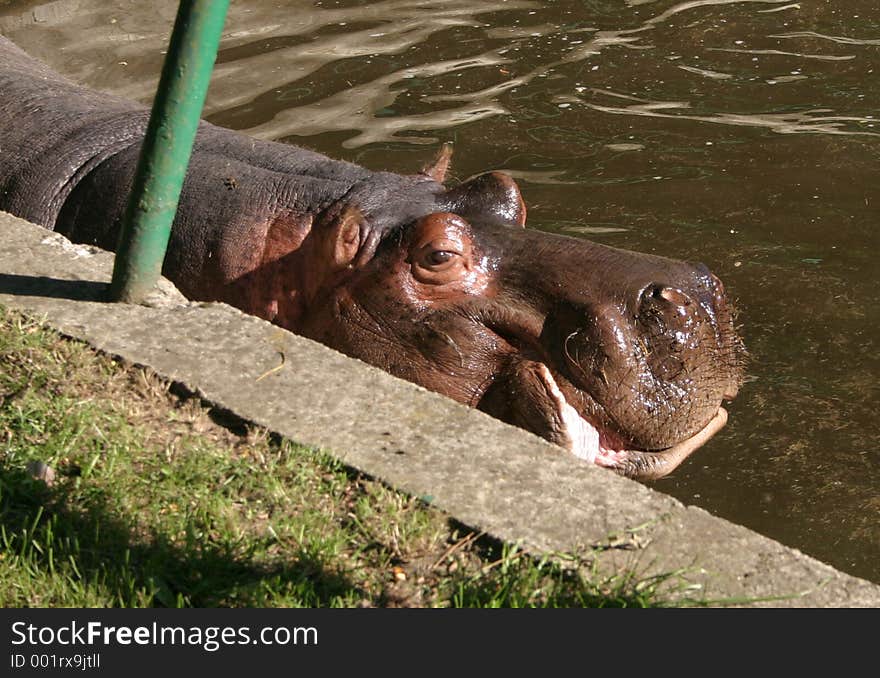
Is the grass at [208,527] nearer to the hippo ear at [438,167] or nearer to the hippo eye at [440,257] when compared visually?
the hippo eye at [440,257]

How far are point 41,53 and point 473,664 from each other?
7491 millimetres

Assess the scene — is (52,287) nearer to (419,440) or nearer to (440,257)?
(440,257)

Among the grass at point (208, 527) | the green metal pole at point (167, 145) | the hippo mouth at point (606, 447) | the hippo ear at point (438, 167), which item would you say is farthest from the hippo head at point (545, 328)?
the grass at point (208, 527)

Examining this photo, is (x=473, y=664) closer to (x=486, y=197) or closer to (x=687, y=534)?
(x=687, y=534)

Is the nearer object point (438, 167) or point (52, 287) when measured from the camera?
point (52, 287)

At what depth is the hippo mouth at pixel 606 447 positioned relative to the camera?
445 centimetres

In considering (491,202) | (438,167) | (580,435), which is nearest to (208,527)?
(580,435)

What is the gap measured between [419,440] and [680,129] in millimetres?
5087

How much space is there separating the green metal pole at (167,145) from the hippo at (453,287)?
2.95 ft

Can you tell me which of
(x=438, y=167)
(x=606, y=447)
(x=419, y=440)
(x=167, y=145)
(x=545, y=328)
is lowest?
(x=606, y=447)

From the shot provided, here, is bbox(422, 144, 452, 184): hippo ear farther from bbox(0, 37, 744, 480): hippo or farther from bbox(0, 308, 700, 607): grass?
bbox(0, 308, 700, 607): grass

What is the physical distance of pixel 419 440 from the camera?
3600mm

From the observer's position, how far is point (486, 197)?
506cm

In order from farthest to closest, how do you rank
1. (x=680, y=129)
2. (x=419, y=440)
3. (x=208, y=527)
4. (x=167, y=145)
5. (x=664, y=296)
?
(x=680, y=129)
(x=664, y=296)
(x=167, y=145)
(x=419, y=440)
(x=208, y=527)
